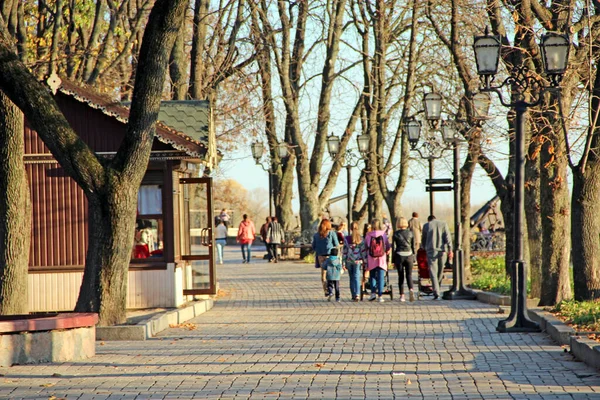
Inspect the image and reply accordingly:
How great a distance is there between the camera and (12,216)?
47.1 ft

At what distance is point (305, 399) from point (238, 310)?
10607 mm

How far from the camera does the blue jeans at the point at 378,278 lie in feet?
68.9

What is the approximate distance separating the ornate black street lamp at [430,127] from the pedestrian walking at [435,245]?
1.74m

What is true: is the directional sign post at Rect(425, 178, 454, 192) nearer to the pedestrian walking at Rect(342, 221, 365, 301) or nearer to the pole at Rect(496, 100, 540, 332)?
the pedestrian walking at Rect(342, 221, 365, 301)

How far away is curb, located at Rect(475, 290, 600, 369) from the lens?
10.4m

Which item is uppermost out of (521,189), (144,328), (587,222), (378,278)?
(521,189)

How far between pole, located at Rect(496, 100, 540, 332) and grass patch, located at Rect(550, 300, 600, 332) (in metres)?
0.56

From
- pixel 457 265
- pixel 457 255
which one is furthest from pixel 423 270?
pixel 457 255

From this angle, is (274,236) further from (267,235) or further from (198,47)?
(198,47)

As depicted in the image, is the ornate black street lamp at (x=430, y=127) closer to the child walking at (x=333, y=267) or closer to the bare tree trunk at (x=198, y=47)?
the child walking at (x=333, y=267)

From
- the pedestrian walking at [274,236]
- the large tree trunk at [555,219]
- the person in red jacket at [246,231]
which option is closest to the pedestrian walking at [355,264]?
the large tree trunk at [555,219]

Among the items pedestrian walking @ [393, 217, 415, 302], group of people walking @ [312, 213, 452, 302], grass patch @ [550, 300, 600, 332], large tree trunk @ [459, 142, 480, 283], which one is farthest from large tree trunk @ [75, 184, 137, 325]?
large tree trunk @ [459, 142, 480, 283]

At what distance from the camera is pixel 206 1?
25.1 m

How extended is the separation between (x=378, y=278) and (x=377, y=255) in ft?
1.70
